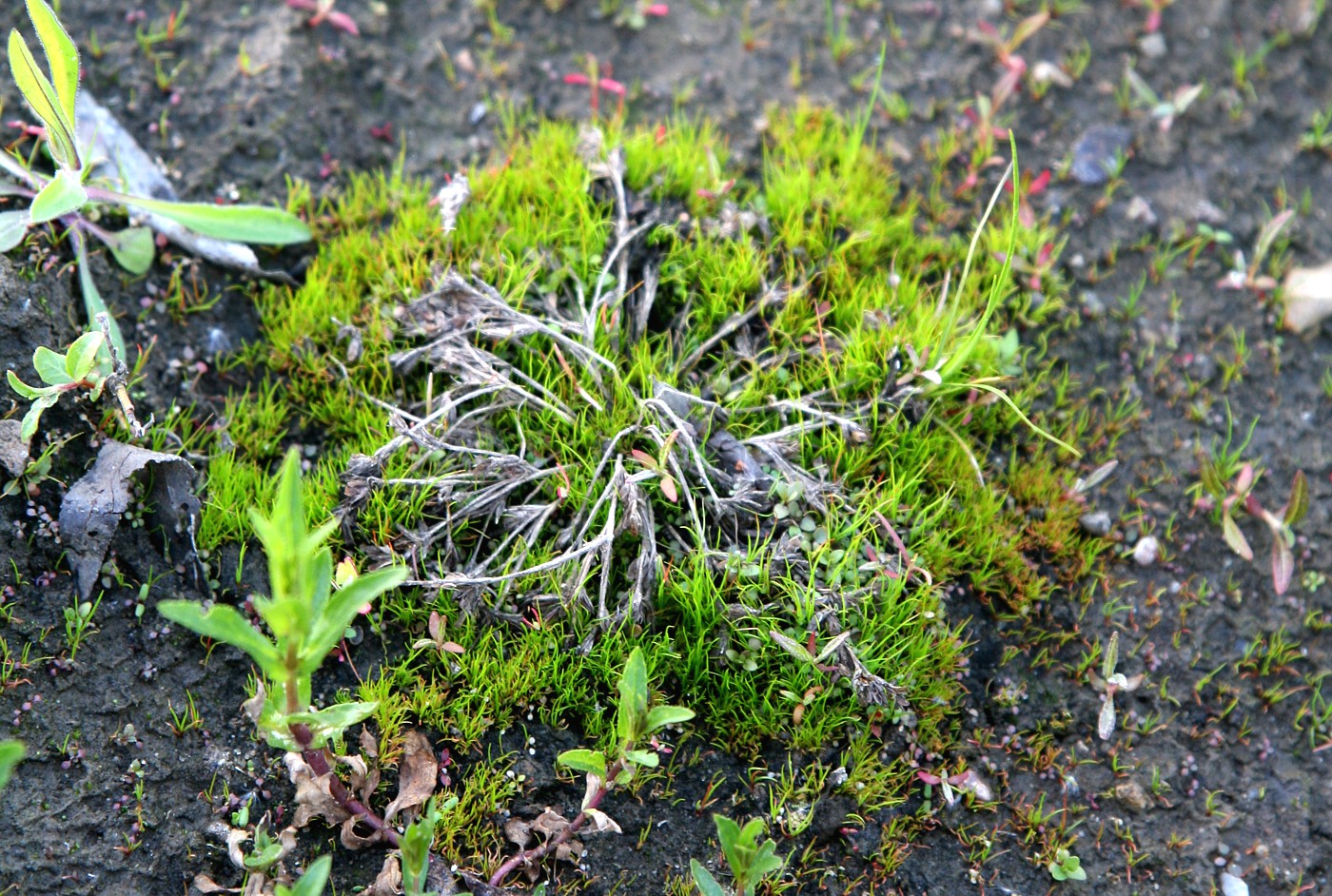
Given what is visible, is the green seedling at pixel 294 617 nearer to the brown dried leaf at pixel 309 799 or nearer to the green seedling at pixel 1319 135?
the brown dried leaf at pixel 309 799

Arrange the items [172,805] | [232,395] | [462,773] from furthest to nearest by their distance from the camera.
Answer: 1. [232,395]
2. [462,773]
3. [172,805]

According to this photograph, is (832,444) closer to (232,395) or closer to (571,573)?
(571,573)

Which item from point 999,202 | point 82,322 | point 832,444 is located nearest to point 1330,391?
point 999,202

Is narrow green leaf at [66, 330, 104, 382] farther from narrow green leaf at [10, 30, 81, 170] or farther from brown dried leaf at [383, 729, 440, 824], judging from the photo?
brown dried leaf at [383, 729, 440, 824]

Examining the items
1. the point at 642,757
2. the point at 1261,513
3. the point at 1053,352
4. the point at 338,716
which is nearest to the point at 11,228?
the point at 338,716

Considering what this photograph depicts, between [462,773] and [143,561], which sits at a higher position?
[143,561]

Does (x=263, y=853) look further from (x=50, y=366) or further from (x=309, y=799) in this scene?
(x=50, y=366)
